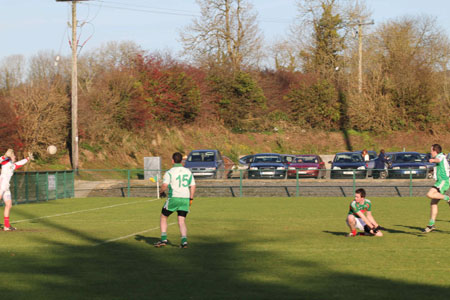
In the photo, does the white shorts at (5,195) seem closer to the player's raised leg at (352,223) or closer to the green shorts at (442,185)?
the player's raised leg at (352,223)

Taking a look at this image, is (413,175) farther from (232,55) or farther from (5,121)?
(232,55)

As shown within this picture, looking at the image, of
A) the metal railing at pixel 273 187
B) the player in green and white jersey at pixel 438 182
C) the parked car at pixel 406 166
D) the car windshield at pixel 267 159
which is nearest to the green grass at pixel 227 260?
the player in green and white jersey at pixel 438 182

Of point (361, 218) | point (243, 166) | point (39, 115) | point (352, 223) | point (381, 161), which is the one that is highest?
point (39, 115)

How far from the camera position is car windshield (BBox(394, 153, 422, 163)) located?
37.7m

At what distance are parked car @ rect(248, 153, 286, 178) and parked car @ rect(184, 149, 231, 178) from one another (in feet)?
5.07

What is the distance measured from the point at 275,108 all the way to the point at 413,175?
27.2 meters

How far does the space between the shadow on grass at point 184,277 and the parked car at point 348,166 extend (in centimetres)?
2218

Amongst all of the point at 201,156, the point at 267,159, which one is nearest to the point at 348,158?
the point at 267,159

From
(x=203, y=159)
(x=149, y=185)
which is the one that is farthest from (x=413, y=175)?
(x=149, y=185)

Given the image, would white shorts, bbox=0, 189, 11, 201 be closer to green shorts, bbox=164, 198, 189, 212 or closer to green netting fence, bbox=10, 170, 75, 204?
green shorts, bbox=164, 198, 189, 212

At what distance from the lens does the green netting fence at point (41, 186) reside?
97.8ft

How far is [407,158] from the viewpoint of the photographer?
125ft

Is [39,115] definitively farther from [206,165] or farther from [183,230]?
[183,230]

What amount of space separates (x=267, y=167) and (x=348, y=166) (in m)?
4.21
